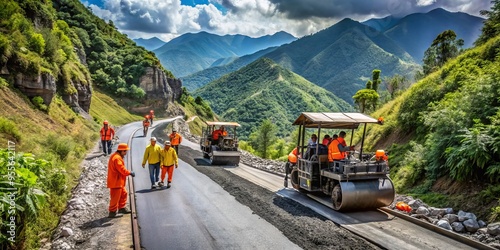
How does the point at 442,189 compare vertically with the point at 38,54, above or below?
below

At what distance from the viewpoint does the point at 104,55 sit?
81000 millimetres

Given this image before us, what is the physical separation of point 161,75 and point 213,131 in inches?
2760

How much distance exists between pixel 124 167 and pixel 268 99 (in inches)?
5447

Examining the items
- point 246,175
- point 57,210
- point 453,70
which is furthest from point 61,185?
point 453,70

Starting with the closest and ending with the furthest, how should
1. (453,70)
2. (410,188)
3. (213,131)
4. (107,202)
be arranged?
(107,202) < (410,188) < (453,70) < (213,131)

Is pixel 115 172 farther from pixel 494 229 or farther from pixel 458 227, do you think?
pixel 494 229

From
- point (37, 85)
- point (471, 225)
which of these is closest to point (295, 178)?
point (471, 225)

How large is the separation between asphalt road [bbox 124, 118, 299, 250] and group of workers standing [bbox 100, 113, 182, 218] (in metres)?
0.54

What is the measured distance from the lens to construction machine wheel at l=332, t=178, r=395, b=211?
973 cm

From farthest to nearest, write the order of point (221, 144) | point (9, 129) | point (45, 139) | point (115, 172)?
point (221, 144) → point (45, 139) → point (9, 129) → point (115, 172)

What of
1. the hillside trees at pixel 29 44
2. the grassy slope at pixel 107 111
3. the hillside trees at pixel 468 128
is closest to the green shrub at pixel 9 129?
the hillside trees at pixel 29 44

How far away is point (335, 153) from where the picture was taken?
10953mm

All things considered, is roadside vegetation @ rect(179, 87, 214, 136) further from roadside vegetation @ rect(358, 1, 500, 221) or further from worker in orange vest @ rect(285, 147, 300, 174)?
worker in orange vest @ rect(285, 147, 300, 174)

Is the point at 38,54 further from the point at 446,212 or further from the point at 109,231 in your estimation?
the point at 446,212
